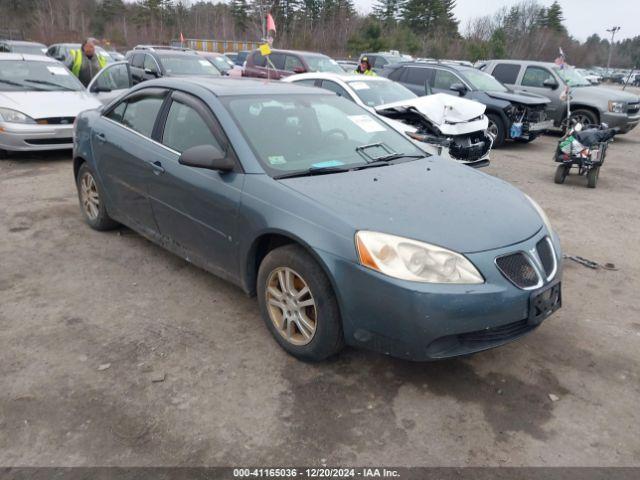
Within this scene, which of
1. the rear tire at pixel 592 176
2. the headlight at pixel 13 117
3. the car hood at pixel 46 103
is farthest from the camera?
the rear tire at pixel 592 176

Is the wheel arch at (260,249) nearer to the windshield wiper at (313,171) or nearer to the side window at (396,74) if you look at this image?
the windshield wiper at (313,171)

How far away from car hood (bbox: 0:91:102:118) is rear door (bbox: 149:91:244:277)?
16.4 feet

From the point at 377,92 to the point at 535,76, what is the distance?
604 centimetres

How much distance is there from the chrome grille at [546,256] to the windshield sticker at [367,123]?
167 centimetres

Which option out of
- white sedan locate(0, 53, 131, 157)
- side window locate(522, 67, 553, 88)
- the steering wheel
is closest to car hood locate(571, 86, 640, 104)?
side window locate(522, 67, 553, 88)

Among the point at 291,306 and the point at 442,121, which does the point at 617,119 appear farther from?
the point at 291,306

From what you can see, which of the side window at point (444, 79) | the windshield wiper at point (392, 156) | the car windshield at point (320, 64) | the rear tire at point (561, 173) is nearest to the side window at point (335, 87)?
the side window at point (444, 79)

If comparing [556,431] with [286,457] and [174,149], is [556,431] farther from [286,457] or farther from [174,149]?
[174,149]

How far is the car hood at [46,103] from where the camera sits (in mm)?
7906

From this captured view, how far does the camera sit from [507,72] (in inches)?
522

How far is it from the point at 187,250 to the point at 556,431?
2742 millimetres

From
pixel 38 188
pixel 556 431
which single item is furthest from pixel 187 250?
pixel 38 188

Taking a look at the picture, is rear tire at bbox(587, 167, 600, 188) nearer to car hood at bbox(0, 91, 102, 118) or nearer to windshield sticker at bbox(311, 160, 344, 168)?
windshield sticker at bbox(311, 160, 344, 168)

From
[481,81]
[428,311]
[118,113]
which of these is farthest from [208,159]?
[481,81]
